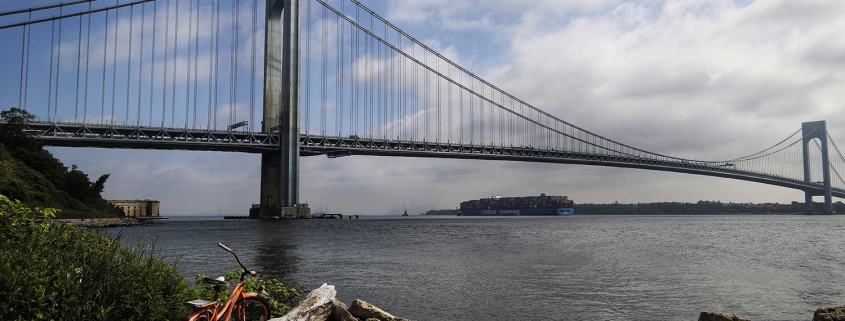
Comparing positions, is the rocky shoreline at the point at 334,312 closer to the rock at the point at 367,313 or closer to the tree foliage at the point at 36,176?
the rock at the point at 367,313

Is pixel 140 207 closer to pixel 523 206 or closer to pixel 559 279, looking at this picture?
pixel 523 206

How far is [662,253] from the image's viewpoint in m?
23.0

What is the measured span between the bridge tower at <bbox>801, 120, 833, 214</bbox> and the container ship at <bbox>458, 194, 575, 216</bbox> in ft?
178

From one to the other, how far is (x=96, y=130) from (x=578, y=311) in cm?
6201

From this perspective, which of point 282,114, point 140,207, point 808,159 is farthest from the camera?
point 140,207

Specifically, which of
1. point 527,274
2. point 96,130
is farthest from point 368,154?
point 527,274

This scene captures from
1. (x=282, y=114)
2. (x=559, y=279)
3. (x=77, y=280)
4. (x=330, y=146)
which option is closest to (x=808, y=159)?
(x=330, y=146)

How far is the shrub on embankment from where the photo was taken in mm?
4512

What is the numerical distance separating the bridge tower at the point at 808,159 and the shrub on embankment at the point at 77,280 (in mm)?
112274

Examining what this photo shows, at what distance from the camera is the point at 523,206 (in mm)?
153250

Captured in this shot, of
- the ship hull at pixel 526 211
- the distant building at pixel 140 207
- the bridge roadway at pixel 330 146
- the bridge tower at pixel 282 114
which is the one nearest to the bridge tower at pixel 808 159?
the bridge roadway at pixel 330 146

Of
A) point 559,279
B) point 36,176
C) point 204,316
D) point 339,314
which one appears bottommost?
point 559,279

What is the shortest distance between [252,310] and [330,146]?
202ft

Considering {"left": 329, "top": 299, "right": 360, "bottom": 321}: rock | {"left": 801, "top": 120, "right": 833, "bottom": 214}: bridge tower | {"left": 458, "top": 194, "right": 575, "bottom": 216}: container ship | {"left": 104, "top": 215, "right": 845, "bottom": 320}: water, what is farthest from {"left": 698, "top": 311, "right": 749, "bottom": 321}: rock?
{"left": 458, "top": 194, "right": 575, "bottom": 216}: container ship
